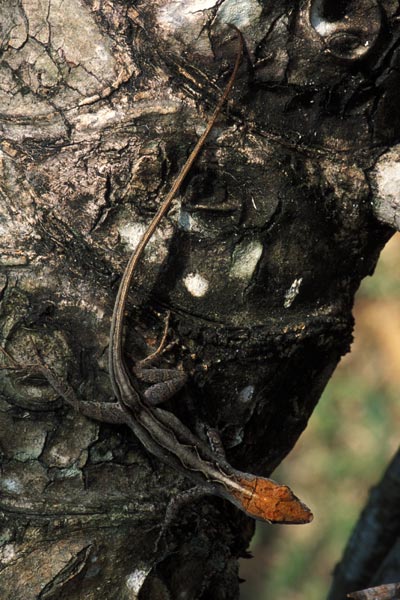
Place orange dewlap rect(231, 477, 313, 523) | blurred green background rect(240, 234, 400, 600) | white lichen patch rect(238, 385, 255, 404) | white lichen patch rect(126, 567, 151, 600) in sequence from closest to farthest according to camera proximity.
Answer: white lichen patch rect(126, 567, 151, 600) → white lichen patch rect(238, 385, 255, 404) → orange dewlap rect(231, 477, 313, 523) → blurred green background rect(240, 234, 400, 600)

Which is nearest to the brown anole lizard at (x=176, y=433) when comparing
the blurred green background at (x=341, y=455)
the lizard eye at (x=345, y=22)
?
the lizard eye at (x=345, y=22)

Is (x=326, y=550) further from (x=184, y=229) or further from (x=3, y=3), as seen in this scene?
(x=3, y=3)

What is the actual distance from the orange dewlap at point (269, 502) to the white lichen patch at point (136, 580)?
57 centimetres

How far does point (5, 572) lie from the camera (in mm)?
2176

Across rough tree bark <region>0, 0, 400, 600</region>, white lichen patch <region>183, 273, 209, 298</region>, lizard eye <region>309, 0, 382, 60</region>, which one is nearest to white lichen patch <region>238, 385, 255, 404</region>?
rough tree bark <region>0, 0, 400, 600</region>

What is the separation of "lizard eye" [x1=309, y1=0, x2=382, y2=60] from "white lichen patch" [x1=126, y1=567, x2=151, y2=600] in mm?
1662

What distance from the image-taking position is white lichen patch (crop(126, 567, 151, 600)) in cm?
228

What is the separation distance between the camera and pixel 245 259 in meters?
2.30

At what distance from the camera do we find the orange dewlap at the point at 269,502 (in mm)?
Answer: 2799

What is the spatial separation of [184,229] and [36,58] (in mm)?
690

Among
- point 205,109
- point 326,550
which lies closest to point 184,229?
point 205,109

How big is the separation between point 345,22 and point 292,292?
0.82m

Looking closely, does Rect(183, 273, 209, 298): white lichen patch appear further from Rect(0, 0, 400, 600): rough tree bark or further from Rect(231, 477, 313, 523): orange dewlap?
Rect(231, 477, 313, 523): orange dewlap

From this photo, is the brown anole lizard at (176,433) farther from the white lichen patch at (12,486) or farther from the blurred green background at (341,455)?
the blurred green background at (341,455)
